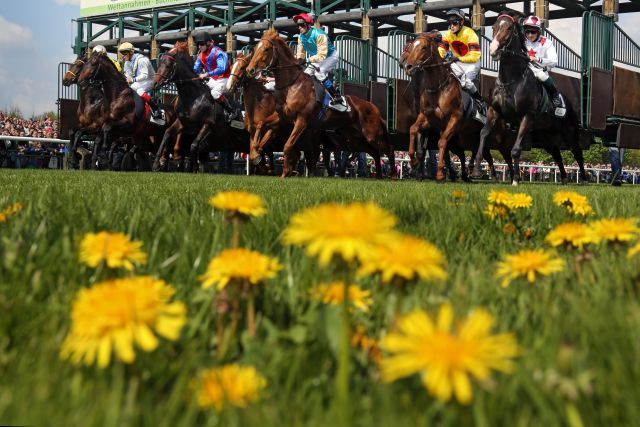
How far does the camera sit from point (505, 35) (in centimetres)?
1123

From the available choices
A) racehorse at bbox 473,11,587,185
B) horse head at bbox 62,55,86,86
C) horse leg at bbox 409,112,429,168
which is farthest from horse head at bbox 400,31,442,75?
horse head at bbox 62,55,86,86

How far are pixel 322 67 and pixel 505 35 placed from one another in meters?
3.76

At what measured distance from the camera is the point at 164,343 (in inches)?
39.9

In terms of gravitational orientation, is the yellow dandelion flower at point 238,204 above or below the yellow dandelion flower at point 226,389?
above

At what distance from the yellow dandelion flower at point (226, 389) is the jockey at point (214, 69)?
14.8 meters

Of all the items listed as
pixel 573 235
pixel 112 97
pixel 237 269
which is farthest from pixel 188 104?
pixel 237 269

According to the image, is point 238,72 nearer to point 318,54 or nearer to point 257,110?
point 257,110

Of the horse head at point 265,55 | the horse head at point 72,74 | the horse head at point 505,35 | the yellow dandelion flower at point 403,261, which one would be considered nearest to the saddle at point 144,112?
the horse head at point 72,74

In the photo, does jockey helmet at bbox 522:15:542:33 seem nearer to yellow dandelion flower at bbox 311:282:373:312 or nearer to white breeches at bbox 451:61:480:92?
white breeches at bbox 451:61:480:92

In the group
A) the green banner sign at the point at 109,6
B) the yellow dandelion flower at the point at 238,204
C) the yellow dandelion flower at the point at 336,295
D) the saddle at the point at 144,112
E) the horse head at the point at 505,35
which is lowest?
the yellow dandelion flower at the point at 336,295

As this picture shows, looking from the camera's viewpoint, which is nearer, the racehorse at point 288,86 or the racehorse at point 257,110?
the racehorse at point 288,86

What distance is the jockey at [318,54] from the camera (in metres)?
13.8

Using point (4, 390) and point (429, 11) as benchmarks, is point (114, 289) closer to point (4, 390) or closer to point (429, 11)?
point (4, 390)

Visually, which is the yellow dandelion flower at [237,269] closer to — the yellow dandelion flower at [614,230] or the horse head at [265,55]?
the yellow dandelion flower at [614,230]
